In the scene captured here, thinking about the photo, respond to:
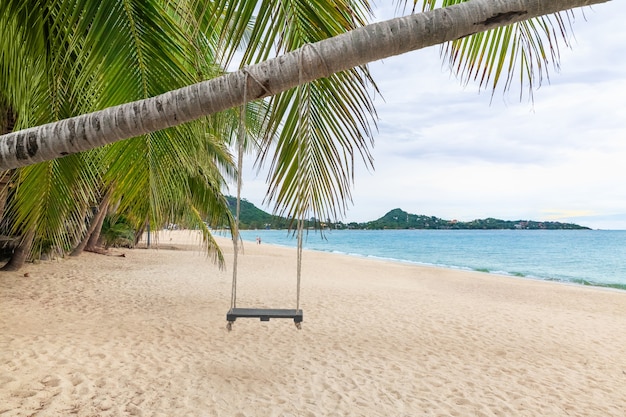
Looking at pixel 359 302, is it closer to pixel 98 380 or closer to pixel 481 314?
pixel 481 314

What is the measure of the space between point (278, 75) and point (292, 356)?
3.86m

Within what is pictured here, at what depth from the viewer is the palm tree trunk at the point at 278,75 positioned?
51.0 inches

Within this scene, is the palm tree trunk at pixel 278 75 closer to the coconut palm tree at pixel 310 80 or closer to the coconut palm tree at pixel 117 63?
the coconut palm tree at pixel 310 80

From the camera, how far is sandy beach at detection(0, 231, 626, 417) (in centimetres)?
349

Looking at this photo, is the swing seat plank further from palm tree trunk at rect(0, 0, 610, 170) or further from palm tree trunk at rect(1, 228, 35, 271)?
palm tree trunk at rect(1, 228, 35, 271)

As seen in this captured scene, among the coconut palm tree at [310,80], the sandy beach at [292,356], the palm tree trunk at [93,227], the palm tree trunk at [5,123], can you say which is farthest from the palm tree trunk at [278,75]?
the palm tree trunk at [93,227]

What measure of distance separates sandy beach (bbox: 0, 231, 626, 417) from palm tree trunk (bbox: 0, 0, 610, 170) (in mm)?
2416

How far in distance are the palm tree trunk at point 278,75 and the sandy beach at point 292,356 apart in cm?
242

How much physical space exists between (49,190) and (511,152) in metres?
64.9

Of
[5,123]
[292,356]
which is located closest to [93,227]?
[5,123]

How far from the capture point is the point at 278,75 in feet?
4.77

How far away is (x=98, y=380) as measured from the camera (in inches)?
145

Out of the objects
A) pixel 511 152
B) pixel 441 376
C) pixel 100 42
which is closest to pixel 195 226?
pixel 441 376

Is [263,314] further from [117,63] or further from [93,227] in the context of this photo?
[93,227]
